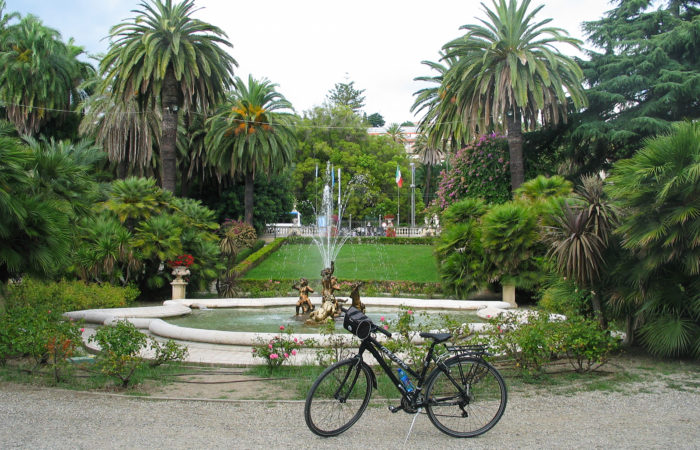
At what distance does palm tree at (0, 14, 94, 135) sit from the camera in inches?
1214

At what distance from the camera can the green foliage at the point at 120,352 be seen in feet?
21.6

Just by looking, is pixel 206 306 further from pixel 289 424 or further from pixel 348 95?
pixel 348 95

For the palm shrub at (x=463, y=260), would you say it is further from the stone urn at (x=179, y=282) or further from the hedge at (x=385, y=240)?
the hedge at (x=385, y=240)

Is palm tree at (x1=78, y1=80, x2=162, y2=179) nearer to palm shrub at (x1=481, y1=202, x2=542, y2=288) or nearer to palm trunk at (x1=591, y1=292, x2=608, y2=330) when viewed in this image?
palm shrub at (x1=481, y1=202, x2=542, y2=288)

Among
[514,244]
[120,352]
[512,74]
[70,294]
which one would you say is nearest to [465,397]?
[120,352]

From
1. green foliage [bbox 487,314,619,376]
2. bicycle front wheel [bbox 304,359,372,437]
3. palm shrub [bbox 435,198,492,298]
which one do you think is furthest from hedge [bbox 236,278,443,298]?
bicycle front wheel [bbox 304,359,372,437]

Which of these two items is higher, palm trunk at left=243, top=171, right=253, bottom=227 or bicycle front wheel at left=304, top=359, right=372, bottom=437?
palm trunk at left=243, top=171, right=253, bottom=227

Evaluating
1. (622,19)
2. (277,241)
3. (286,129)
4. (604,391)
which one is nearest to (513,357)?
(604,391)

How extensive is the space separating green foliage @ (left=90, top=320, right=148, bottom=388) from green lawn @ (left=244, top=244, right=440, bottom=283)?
17301 mm

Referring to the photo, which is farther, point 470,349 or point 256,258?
point 256,258

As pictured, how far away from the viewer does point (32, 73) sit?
31.0 metres

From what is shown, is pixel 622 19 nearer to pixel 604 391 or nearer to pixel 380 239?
pixel 380 239

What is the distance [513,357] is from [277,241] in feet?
102

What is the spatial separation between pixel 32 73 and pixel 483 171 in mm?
24293
